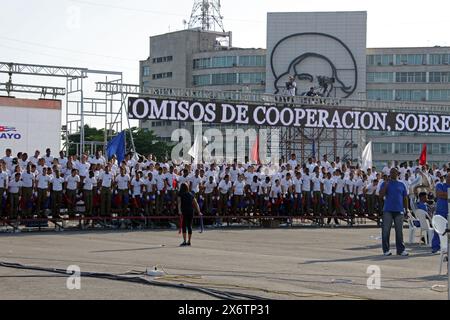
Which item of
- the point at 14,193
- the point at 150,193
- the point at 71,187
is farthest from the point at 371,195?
the point at 14,193

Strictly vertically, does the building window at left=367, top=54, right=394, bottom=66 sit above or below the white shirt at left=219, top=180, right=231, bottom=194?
above

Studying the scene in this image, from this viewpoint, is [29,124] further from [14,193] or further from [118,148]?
[14,193]

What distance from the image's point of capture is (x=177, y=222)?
2914cm

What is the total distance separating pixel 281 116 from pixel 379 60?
80975mm

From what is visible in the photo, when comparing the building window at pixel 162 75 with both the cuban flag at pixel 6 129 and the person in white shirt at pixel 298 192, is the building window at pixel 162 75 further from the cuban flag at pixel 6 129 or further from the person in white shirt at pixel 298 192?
the person in white shirt at pixel 298 192

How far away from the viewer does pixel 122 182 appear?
2797cm

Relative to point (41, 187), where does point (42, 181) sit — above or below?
above

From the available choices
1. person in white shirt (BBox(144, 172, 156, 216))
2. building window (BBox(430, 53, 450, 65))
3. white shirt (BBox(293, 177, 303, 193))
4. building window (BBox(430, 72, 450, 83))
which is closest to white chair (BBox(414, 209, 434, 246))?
white shirt (BBox(293, 177, 303, 193))

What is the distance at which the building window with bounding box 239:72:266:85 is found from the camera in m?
115

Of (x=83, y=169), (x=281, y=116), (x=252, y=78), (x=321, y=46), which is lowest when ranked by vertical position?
(x=83, y=169)

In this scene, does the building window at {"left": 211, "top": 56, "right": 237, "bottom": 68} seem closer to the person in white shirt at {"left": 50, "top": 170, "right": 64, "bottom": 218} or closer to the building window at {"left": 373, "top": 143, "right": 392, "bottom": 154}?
the building window at {"left": 373, "top": 143, "right": 392, "bottom": 154}

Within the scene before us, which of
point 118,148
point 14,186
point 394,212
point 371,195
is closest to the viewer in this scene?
point 394,212

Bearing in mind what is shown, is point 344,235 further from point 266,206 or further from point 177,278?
point 177,278

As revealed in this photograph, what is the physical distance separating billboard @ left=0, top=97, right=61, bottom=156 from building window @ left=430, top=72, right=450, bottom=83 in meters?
81.5
